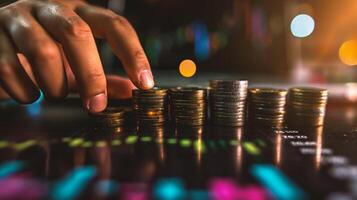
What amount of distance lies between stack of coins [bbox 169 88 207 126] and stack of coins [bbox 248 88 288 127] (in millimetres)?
193

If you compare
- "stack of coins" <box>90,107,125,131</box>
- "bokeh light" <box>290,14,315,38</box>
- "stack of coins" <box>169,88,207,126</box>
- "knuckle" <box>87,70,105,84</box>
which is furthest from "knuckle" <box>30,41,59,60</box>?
"bokeh light" <box>290,14,315,38</box>

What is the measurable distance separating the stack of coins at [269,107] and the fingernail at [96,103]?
21.3 inches

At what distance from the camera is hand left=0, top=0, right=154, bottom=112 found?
3.55 ft

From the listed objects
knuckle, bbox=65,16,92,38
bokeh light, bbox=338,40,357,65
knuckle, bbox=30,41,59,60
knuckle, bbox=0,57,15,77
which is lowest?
knuckle, bbox=0,57,15,77

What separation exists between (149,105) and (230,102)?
0.94 ft

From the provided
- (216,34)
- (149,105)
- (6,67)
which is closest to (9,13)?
(6,67)

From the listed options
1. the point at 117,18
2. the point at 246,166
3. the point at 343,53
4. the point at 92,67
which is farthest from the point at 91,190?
the point at 343,53

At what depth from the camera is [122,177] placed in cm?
63

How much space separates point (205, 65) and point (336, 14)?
8.37 meters

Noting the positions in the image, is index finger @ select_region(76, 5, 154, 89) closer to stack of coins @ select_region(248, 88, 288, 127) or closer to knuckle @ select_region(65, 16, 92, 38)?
knuckle @ select_region(65, 16, 92, 38)

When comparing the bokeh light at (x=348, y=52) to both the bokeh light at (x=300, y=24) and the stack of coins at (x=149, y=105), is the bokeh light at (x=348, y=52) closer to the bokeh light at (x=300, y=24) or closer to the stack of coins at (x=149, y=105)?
the bokeh light at (x=300, y=24)

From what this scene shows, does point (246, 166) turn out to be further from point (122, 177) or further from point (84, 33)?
point (84, 33)

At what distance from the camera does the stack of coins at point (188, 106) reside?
47.3 inches

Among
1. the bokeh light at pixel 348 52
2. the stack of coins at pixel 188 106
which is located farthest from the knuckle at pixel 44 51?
the bokeh light at pixel 348 52
